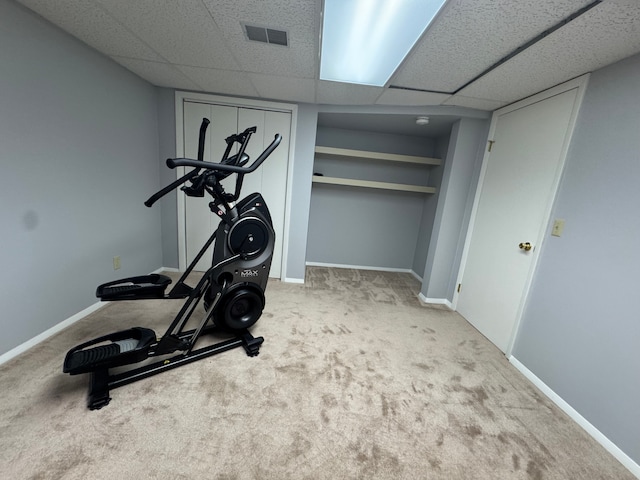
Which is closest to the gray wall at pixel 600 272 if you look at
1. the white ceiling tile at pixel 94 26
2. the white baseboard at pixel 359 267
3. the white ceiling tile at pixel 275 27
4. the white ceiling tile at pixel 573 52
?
the white ceiling tile at pixel 573 52

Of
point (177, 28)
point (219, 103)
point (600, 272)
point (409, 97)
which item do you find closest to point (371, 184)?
point (409, 97)

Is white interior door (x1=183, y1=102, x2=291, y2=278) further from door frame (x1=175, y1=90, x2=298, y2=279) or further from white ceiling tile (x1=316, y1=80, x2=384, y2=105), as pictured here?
white ceiling tile (x1=316, y1=80, x2=384, y2=105)

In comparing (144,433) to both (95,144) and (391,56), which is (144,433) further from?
(391,56)

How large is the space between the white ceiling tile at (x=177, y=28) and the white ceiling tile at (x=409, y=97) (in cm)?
137

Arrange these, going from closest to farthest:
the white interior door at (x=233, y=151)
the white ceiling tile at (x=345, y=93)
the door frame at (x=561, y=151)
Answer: the door frame at (x=561, y=151)
the white ceiling tile at (x=345, y=93)
the white interior door at (x=233, y=151)

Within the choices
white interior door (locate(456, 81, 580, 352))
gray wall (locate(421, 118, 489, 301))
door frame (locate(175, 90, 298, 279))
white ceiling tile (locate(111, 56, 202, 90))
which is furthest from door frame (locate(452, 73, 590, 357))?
white ceiling tile (locate(111, 56, 202, 90))

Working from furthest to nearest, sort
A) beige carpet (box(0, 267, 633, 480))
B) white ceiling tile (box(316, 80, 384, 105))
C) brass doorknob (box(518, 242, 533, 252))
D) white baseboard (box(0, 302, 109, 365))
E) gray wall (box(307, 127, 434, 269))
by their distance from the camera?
gray wall (box(307, 127, 434, 269)) < white ceiling tile (box(316, 80, 384, 105)) < brass doorknob (box(518, 242, 533, 252)) < white baseboard (box(0, 302, 109, 365)) < beige carpet (box(0, 267, 633, 480))

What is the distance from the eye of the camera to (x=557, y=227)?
187 centimetres

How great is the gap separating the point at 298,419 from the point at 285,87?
268 centimetres

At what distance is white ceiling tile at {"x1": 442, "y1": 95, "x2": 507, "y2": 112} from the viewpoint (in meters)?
2.36

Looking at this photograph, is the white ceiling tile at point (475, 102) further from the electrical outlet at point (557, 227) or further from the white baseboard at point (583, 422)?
the white baseboard at point (583, 422)

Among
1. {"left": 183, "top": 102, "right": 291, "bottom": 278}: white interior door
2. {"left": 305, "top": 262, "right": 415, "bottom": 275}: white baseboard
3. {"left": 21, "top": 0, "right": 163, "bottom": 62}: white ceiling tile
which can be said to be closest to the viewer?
{"left": 21, "top": 0, "right": 163, "bottom": 62}: white ceiling tile

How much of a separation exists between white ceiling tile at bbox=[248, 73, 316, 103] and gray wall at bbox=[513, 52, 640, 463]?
81.3 inches

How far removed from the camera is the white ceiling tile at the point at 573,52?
1.20 metres
